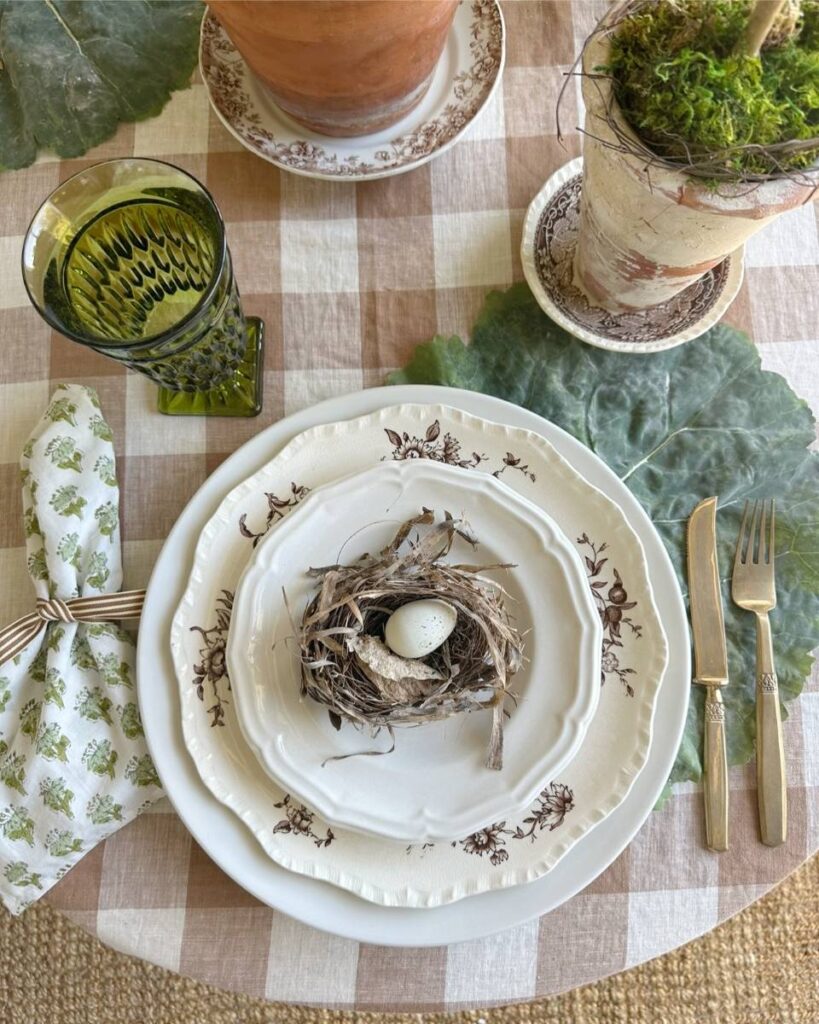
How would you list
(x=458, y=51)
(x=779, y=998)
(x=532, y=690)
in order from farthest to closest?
(x=779, y=998), (x=458, y=51), (x=532, y=690)

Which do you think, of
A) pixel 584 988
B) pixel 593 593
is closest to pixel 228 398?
pixel 593 593

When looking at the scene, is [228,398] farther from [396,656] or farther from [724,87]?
[724,87]

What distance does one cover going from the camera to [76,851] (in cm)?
60

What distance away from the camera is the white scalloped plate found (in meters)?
0.55

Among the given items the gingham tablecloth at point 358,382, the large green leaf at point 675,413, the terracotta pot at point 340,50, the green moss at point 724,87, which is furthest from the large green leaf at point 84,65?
the green moss at point 724,87

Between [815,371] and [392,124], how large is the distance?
404 mm

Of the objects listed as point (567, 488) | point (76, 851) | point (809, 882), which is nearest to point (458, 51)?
point (567, 488)

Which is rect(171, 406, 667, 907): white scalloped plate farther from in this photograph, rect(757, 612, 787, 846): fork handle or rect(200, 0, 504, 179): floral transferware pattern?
rect(200, 0, 504, 179): floral transferware pattern

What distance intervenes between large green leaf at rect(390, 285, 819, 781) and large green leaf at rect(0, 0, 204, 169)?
337 millimetres

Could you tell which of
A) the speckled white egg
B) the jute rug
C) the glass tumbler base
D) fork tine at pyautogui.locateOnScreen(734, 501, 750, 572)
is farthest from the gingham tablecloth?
the jute rug

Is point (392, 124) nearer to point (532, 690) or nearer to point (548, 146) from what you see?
point (548, 146)

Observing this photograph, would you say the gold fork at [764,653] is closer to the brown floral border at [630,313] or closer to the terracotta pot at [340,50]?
the brown floral border at [630,313]

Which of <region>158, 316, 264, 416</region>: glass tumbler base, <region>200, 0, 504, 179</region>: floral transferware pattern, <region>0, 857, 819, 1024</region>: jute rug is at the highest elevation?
<region>200, 0, 504, 179</region>: floral transferware pattern

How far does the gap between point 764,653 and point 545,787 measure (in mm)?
209
